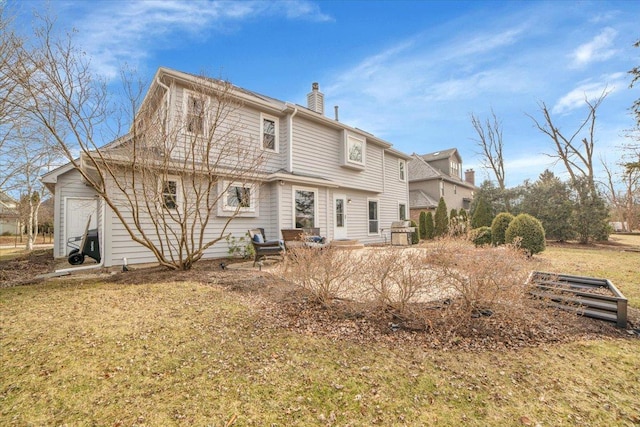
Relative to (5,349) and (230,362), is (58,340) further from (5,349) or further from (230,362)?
(230,362)

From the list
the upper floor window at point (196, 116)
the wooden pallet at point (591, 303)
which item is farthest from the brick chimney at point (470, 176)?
the upper floor window at point (196, 116)

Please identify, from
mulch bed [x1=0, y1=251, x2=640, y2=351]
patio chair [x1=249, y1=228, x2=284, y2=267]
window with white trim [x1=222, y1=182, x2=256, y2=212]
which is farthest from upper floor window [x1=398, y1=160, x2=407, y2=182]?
mulch bed [x1=0, y1=251, x2=640, y2=351]

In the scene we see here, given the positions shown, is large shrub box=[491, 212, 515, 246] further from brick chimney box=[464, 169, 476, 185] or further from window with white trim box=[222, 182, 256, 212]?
brick chimney box=[464, 169, 476, 185]

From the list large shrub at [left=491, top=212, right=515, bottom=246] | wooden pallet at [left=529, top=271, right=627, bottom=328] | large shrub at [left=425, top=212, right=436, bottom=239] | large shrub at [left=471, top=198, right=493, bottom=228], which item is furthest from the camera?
large shrub at [left=425, top=212, right=436, bottom=239]

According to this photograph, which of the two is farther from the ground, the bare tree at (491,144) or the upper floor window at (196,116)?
the bare tree at (491,144)

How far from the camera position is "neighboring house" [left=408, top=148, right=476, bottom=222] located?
23578mm

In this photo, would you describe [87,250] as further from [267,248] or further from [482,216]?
[482,216]

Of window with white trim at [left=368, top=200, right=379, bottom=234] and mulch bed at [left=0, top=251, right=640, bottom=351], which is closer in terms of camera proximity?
mulch bed at [left=0, top=251, right=640, bottom=351]

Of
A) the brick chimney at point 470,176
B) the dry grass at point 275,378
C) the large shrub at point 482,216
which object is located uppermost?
the brick chimney at point 470,176

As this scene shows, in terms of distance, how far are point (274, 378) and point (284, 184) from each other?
8134 mm

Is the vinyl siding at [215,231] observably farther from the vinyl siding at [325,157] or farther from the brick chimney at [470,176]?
the brick chimney at [470,176]

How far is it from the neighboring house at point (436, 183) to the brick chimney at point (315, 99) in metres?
11.3

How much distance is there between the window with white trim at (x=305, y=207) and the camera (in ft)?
35.0

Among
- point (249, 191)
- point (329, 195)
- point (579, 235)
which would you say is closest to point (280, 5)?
point (249, 191)
